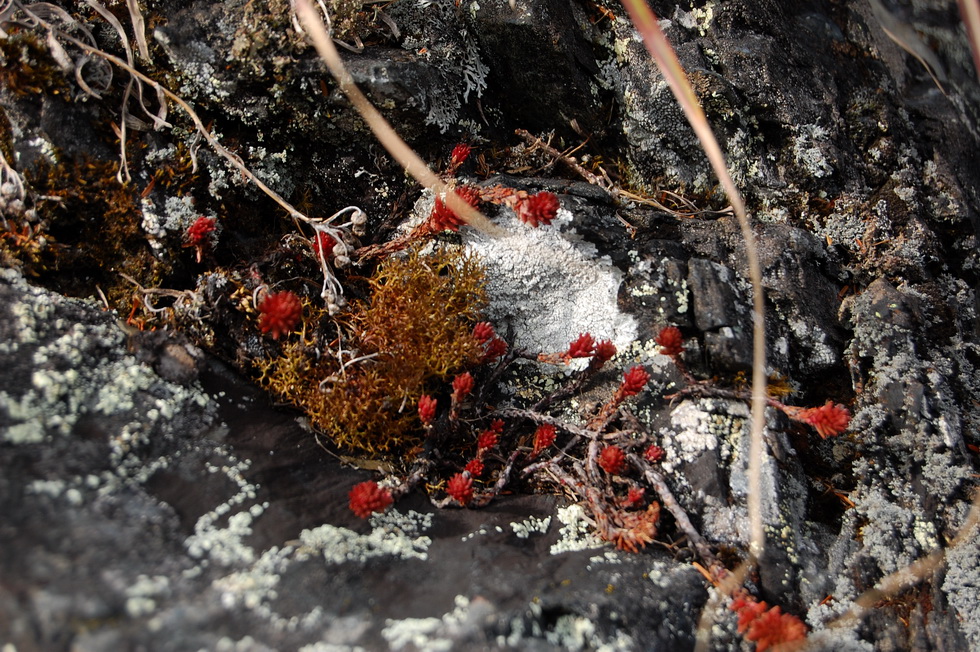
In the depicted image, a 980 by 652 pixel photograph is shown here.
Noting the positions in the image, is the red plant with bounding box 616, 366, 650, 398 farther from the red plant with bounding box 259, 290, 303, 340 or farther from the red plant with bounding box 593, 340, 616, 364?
the red plant with bounding box 259, 290, 303, 340

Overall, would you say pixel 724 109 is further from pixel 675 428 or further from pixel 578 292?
pixel 675 428

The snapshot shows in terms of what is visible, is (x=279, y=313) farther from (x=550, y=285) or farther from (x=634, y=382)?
(x=634, y=382)

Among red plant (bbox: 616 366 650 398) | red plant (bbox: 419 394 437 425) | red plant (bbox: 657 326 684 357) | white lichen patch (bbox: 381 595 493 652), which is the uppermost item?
red plant (bbox: 657 326 684 357)

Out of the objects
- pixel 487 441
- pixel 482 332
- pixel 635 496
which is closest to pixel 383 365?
pixel 482 332

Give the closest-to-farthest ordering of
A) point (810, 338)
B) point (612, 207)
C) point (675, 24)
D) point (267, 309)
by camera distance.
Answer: point (267, 309) → point (810, 338) → point (612, 207) → point (675, 24)

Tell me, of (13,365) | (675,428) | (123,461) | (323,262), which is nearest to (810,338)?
(675,428)

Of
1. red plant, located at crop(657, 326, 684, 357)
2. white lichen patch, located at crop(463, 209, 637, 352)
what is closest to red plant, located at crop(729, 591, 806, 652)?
red plant, located at crop(657, 326, 684, 357)
